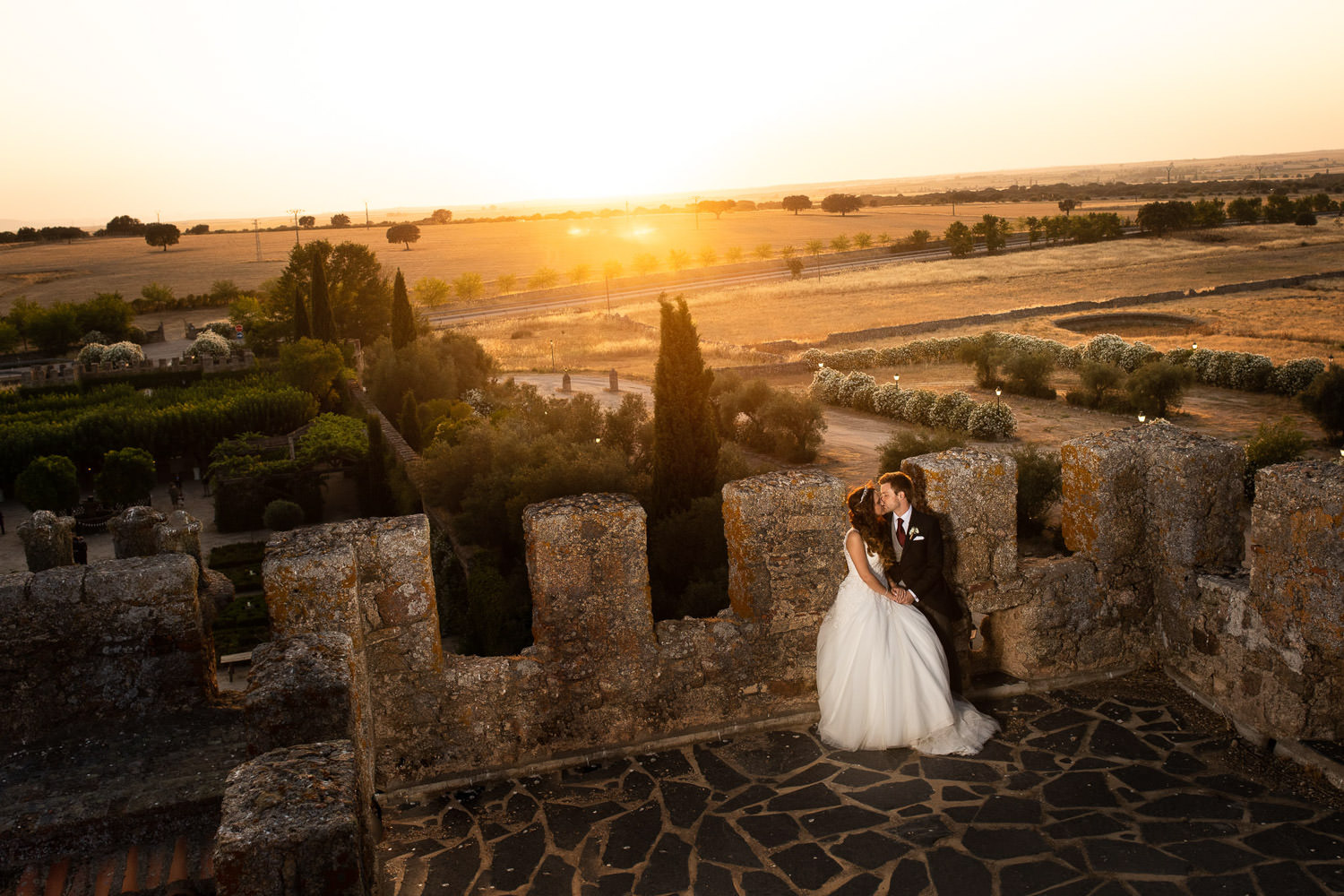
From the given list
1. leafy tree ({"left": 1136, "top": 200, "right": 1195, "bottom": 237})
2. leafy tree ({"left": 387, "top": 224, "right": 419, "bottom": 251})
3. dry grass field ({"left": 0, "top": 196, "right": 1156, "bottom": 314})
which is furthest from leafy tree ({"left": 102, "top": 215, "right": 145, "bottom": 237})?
leafy tree ({"left": 1136, "top": 200, "right": 1195, "bottom": 237})

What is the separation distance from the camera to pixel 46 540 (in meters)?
14.9

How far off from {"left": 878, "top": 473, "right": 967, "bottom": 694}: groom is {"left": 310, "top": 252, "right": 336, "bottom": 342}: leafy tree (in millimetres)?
40390

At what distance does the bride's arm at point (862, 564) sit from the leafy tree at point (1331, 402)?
30.3m

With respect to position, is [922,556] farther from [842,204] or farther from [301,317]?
[842,204]

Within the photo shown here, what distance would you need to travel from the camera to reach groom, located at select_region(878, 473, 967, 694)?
673 cm

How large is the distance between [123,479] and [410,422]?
808 centimetres

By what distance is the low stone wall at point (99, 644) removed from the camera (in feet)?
19.6

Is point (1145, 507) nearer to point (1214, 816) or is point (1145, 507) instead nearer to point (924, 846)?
point (1214, 816)

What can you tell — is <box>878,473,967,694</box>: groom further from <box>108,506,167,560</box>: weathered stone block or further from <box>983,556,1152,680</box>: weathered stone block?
<box>108,506,167,560</box>: weathered stone block

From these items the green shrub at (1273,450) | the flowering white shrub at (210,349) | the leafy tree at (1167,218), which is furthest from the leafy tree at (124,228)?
the green shrub at (1273,450)

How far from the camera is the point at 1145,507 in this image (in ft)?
24.5

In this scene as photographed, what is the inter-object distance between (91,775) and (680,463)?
1401cm

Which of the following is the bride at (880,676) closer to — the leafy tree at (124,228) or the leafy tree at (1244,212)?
the leafy tree at (1244,212)

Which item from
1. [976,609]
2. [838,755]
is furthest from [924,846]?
[976,609]
